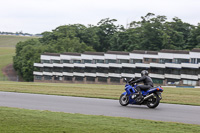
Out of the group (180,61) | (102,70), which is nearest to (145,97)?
(180,61)

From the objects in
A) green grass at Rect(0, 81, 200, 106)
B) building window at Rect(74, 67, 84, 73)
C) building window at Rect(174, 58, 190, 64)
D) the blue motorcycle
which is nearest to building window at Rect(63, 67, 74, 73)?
building window at Rect(74, 67, 84, 73)

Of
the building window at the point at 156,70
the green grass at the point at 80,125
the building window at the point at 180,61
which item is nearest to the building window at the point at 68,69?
the building window at the point at 156,70

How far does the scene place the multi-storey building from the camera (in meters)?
71.5

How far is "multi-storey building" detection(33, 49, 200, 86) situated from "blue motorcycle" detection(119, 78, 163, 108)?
5286 centimetres

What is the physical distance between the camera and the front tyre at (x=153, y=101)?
17228mm

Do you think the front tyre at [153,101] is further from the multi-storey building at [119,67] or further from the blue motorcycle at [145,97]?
the multi-storey building at [119,67]

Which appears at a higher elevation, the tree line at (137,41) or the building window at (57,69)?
the tree line at (137,41)

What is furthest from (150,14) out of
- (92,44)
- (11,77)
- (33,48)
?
(11,77)

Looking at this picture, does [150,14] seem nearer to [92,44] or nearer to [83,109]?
[92,44]

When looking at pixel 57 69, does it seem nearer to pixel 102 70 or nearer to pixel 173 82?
pixel 102 70

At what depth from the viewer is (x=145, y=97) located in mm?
17547

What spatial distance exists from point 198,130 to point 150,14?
124473mm

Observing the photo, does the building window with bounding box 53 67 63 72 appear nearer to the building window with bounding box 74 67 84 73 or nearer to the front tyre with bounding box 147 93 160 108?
the building window with bounding box 74 67 84 73

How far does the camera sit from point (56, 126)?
11.3m
